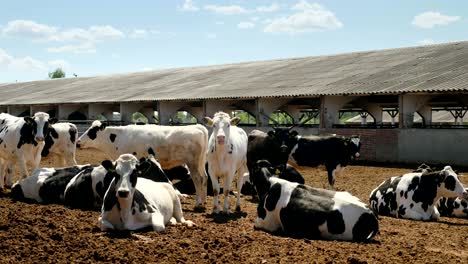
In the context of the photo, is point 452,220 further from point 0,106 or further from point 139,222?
point 0,106

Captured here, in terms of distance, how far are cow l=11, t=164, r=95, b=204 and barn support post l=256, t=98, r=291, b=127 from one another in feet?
50.9

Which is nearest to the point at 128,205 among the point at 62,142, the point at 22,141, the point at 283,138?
the point at 22,141

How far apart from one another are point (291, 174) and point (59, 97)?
3057 cm

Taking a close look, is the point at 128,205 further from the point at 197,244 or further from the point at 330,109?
the point at 330,109

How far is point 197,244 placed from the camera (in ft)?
21.8

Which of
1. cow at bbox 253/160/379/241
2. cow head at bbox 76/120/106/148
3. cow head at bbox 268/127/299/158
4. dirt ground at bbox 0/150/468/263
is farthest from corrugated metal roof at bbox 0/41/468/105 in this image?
cow at bbox 253/160/379/241

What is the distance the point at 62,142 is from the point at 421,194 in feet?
27.8

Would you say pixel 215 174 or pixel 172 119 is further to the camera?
pixel 172 119

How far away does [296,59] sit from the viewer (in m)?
35.6

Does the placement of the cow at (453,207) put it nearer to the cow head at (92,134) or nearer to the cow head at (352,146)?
the cow head at (352,146)

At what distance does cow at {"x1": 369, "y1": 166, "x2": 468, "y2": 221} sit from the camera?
9742 mm

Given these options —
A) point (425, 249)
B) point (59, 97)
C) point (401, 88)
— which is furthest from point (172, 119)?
point (425, 249)

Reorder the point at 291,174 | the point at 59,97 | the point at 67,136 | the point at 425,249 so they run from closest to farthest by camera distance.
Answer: the point at 425,249, the point at 291,174, the point at 67,136, the point at 59,97

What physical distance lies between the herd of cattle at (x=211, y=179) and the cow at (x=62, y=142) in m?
0.02
